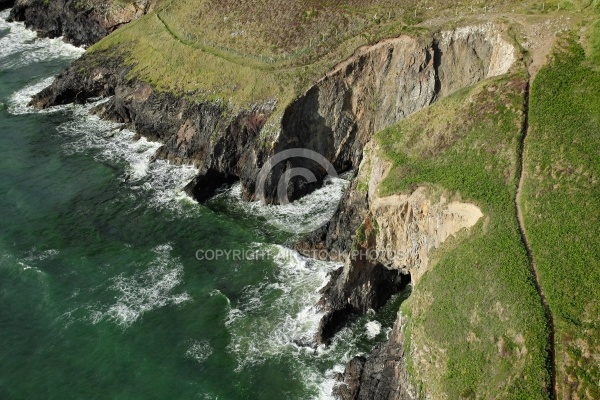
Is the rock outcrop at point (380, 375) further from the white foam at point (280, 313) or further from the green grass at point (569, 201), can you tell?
the green grass at point (569, 201)

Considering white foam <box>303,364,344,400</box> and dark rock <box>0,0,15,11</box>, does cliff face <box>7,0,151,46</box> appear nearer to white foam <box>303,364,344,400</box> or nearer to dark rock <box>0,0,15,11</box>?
dark rock <box>0,0,15,11</box>

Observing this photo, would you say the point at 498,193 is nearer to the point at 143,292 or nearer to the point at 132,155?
the point at 143,292

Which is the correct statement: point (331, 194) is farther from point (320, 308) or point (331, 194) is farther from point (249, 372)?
point (249, 372)

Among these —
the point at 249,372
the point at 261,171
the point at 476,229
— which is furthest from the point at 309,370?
the point at 261,171

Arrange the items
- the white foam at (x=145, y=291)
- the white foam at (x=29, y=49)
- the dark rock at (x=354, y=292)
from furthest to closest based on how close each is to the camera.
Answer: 1. the white foam at (x=29, y=49)
2. the white foam at (x=145, y=291)
3. the dark rock at (x=354, y=292)

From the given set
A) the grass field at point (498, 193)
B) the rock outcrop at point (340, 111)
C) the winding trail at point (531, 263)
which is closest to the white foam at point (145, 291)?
the rock outcrop at point (340, 111)
